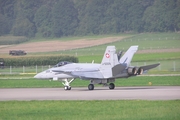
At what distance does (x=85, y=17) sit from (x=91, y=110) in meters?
88.7

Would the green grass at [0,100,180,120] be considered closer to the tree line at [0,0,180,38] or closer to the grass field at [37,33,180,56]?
the grass field at [37,33,180,56]

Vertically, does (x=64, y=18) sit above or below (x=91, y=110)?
above

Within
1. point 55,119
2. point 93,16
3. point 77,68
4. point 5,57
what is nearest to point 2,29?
point 93,16

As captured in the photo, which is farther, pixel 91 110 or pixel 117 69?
pixel 117 69

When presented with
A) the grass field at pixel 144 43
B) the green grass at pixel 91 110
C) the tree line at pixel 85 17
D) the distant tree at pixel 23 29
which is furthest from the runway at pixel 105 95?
the distant tree at pixel 23 29

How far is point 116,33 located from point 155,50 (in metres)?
18.4

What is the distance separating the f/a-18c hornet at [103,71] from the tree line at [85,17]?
200ft

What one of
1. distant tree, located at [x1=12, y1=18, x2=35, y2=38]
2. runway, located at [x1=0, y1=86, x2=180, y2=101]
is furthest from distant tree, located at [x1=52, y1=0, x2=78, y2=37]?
runway, located at [x1=0, y1=86, x2=180, y2=101]

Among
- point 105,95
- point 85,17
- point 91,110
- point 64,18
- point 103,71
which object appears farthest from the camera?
point 85,17

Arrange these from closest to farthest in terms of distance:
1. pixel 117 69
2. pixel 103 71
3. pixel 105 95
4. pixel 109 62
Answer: pixel 105 95 → pixel 117 69 → pixel 109 62 → pixel 103 71

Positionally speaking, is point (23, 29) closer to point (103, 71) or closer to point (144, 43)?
point (144, 43)

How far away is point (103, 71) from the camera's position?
4012cm

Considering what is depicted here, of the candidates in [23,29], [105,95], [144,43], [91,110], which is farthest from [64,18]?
[91,110]

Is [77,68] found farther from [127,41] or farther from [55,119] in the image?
[127,41]
